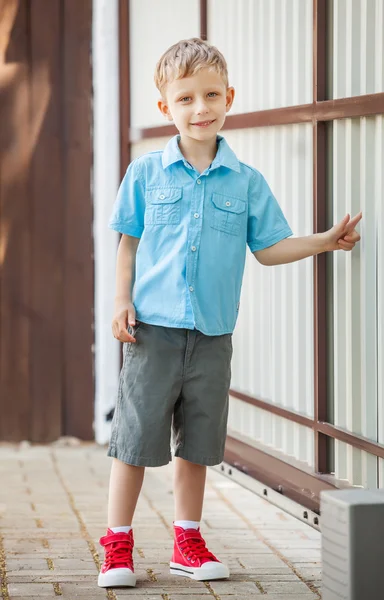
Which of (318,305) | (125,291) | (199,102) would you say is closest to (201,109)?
(199,102)

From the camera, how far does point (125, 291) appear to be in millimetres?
3424

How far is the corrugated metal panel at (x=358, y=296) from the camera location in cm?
338

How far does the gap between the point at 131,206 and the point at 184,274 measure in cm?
29

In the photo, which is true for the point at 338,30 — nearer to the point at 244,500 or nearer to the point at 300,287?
the point at 300,287

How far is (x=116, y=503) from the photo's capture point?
3.42 metres

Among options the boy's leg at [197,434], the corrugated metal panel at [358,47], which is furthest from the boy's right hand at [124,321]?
the corrugated metal panel at [358,47]

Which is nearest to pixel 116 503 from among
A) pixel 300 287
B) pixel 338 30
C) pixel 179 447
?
pixel 179 447

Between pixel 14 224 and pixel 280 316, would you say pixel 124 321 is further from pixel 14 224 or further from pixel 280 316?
pixel 14 224

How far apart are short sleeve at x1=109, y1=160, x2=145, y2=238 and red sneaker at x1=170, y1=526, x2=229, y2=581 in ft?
3.24

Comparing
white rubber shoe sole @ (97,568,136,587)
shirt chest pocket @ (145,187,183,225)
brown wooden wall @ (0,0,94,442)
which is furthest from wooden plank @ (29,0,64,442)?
white rubber shoe sole @ (97,568,136,587)

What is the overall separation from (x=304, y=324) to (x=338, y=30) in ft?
3.42

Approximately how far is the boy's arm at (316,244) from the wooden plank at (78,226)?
2347 millimetres

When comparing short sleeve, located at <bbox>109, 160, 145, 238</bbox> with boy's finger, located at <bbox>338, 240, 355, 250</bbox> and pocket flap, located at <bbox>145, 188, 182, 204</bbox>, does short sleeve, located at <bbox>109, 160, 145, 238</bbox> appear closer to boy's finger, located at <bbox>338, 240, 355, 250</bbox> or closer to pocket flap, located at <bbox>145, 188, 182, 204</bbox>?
pocket flap, located at <bbox>145, 188, 182, 204</bbox>

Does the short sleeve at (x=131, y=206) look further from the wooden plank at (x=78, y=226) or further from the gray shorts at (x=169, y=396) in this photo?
the wooden plank at (x=78, y=226)
